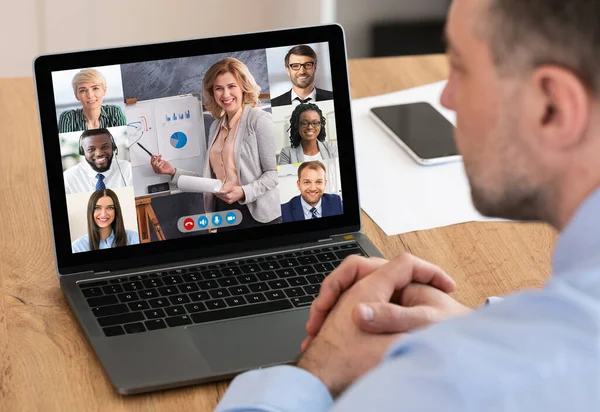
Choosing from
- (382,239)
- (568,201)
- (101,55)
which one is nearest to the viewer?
(568,201)

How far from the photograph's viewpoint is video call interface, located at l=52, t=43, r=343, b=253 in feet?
3.87

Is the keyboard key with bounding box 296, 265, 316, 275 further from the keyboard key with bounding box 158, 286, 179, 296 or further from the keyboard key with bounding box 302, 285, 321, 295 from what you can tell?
the keyboard key with bounding box 158, 286, 179, 296

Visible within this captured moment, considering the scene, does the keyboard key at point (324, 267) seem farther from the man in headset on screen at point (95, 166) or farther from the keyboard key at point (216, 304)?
the man in headset on screen at point (95, 166)

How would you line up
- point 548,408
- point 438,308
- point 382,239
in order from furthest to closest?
point 382,239, point 438,308, point 548,408

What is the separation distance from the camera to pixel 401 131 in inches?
63.7

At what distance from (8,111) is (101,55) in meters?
0.56

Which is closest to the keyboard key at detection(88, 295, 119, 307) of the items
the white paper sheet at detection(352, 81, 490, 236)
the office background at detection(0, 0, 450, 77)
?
the white paper sheet at detection(352, 81, 490, 236)

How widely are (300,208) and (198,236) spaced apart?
141mm

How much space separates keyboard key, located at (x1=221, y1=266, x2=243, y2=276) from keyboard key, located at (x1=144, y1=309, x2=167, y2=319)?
4.4 inches

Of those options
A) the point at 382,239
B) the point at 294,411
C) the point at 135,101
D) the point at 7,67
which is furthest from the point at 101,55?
→ the point at 7,67

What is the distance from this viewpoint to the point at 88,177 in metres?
1.18

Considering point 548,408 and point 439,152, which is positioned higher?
point 548,408

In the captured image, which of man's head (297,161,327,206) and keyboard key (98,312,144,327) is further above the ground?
man's head (297,161,327,206)

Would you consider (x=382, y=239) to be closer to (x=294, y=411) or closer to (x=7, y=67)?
(x=294, y=411)
